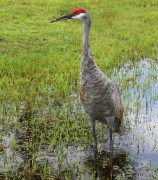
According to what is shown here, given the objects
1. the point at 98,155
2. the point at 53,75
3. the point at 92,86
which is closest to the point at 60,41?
the point at 53,75

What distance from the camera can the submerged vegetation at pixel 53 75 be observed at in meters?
4.98

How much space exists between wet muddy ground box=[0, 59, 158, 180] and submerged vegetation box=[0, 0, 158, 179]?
0.05 ft

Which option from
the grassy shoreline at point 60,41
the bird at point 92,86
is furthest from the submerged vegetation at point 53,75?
the bird at point 92,86

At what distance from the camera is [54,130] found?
565 centimetres

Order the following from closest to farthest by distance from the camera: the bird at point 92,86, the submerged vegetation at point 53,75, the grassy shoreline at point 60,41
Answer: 1. the bird at point 92,86
2. the submerged vegetation at point 53,75
3. the grassy shoreline at point 60,41

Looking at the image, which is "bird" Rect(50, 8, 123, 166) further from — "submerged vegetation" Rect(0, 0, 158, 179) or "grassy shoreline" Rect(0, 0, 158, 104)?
"grassy shoreline" Rect(0, 0, 158, 104)

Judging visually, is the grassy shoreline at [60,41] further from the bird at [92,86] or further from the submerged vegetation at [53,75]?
the bird at [92,86]

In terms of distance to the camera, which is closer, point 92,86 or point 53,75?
point 92,86

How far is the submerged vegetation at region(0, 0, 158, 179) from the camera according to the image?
4984mm

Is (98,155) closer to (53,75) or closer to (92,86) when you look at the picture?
(92,86)

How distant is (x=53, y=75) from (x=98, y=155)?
12.3 feet

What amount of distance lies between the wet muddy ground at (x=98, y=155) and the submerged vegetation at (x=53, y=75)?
0.05 feet

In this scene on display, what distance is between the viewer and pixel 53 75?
27.9 feet

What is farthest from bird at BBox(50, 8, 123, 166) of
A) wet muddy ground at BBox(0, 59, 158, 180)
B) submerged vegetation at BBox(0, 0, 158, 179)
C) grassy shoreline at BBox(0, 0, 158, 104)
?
grassy shoreline at BBox(0, 0, 158, 104)
